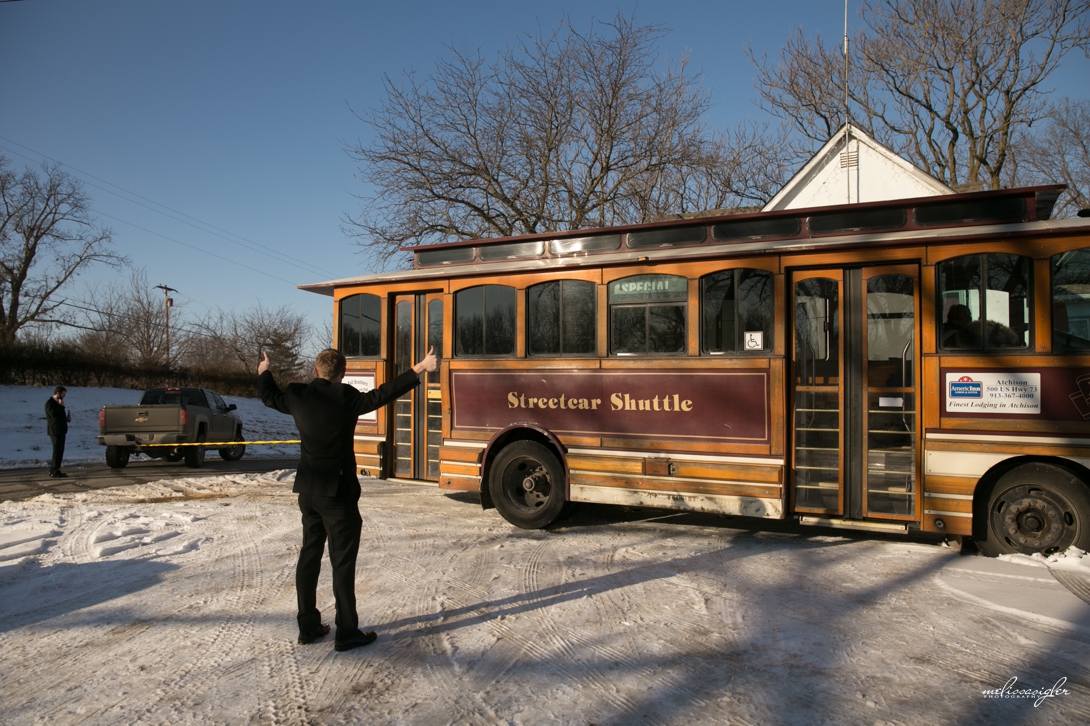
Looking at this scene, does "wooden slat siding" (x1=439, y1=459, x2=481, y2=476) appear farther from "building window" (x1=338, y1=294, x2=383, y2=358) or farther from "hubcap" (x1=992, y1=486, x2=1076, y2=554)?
"hubcap" (x1=992, y1=486, x2=1076, y2=554)

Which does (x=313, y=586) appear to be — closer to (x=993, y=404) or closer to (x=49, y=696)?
(x=49, y=696)

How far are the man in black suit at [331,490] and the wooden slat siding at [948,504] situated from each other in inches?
194

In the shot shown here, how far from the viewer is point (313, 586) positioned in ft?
14.4

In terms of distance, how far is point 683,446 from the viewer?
23.5 ft

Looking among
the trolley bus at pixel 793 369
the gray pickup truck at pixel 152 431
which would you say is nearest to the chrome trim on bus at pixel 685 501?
the trolley bus at pixel 793 369

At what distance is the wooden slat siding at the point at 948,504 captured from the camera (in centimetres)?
616

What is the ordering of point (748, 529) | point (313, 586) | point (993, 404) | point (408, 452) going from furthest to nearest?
point (408, 452) → point (748, 529) → point (993, 404) → point (313, 586)

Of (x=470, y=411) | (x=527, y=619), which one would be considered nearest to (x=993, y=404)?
(x=527, y=619)

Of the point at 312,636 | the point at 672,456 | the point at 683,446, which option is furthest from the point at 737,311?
the point at 312,636

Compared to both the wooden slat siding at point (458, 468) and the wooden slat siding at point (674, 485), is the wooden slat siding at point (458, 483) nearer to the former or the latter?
the wooden slat siding at point (458, 468)

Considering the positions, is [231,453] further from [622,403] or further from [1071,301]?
[1071,301]

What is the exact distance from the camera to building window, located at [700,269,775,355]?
6.92m

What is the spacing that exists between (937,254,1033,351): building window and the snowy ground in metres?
1.99

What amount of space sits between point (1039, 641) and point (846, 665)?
4.79ft
